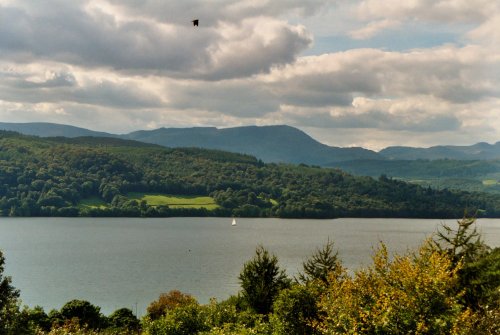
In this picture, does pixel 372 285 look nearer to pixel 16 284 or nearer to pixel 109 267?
pixel 16 284

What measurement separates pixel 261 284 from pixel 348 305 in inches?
960

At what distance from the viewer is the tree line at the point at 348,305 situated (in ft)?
90.5

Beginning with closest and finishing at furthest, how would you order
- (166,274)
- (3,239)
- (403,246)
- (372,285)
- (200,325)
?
1. (372,285)
2. (200,325)
3. (166,274)
4. (403,246)
5. (3,239)

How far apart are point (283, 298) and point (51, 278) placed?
319 ft

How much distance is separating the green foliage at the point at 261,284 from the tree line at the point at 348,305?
0.10 metres

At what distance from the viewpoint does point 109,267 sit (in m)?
141

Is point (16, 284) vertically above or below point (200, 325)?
below

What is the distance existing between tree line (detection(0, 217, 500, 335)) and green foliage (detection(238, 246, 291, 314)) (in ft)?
0.32

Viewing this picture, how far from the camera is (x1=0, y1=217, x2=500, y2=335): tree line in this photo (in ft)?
90.5

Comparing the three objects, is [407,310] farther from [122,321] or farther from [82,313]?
[82,313]

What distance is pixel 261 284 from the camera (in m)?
52.9

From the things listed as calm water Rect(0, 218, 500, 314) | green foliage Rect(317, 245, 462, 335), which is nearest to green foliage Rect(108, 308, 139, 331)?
calm water Rect(0, 218, 500, 314)

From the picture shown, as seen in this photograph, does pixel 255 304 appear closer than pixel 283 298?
No

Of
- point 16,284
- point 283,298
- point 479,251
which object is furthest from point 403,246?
point 283,298
